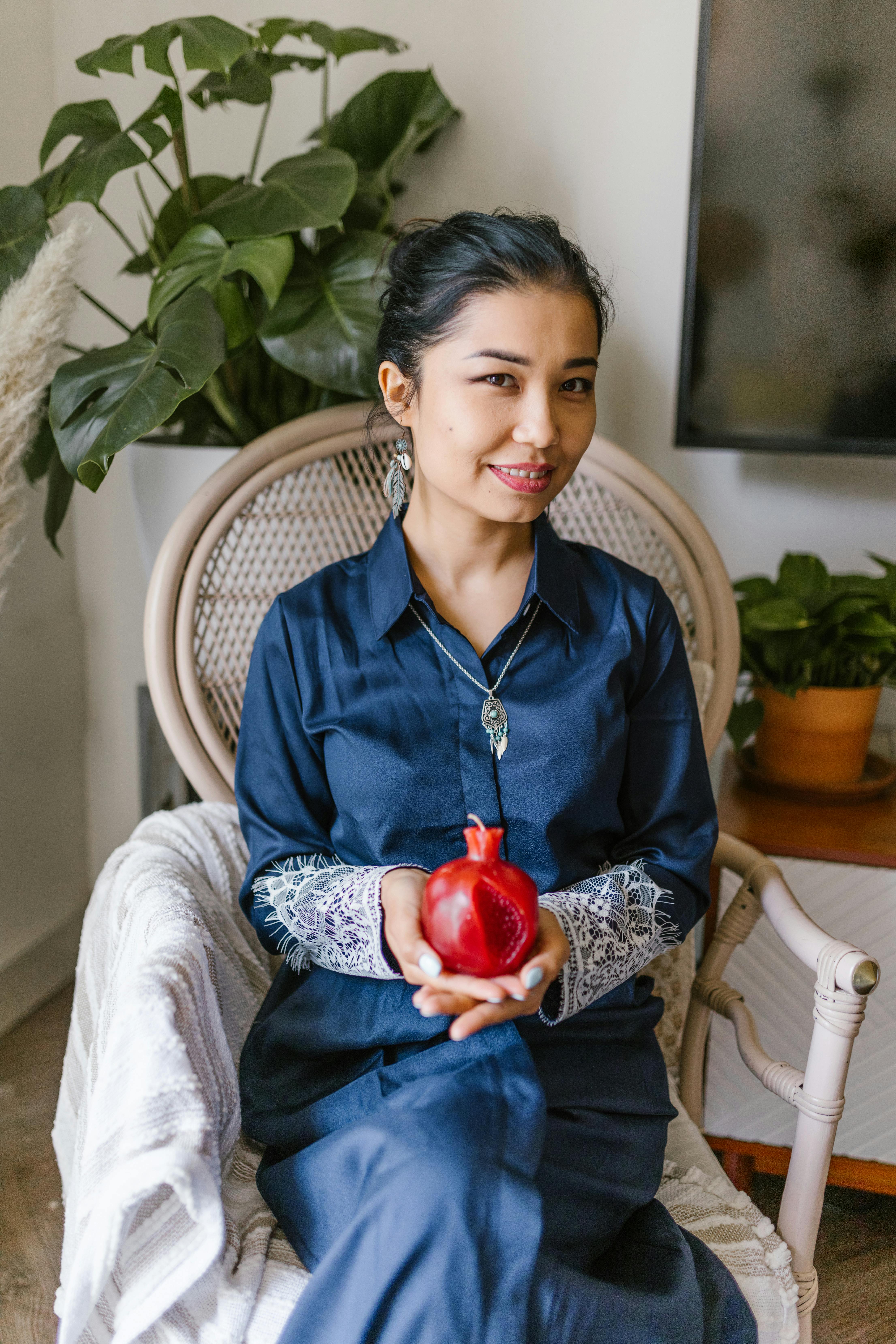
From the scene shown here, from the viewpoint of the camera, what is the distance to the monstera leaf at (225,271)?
49.7 inches

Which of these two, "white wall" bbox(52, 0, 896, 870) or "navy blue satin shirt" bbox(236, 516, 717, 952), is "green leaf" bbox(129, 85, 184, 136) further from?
"navy blue satin shirt" bbox(236, 516, 717, 952)

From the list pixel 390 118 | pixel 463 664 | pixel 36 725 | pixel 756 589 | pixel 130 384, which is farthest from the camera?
pixel 36 725

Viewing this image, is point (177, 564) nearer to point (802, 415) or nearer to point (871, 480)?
point (802, 415)

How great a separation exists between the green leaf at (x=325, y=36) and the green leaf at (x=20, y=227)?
0.37 metres

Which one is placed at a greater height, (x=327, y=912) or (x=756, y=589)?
(x=756, y=589)

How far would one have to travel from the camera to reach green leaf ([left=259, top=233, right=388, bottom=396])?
1375 mm

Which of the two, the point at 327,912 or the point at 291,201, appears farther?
the point at 291,201

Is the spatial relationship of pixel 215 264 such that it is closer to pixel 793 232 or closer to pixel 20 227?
pixel 20 227

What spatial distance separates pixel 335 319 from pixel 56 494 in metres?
0.50

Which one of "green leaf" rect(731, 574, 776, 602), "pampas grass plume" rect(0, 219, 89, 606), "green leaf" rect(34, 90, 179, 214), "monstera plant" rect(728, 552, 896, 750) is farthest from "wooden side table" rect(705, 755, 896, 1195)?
"green leaf" rect(34, 90, 179, 214)

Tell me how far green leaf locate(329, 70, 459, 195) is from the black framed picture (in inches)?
15.5

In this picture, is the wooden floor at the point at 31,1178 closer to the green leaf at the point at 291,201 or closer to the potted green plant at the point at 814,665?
the potted green plant at the point at 814,665

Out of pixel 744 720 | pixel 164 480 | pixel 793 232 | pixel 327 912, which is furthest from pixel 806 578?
pixel 164 480

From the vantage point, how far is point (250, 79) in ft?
4.58
